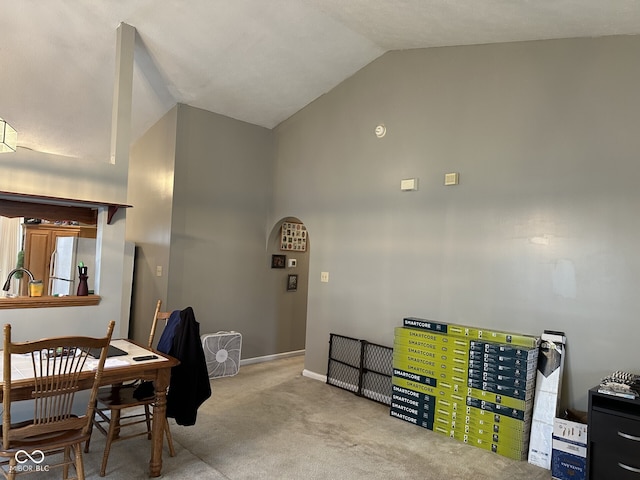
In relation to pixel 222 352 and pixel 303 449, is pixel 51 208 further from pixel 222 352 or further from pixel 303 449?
pixel 303 449

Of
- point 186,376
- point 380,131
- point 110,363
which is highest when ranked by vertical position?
point 380,131

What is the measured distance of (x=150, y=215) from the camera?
5.40 meters

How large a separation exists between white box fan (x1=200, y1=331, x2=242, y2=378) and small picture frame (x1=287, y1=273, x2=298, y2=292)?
46.9 inches

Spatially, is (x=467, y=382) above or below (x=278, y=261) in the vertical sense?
below

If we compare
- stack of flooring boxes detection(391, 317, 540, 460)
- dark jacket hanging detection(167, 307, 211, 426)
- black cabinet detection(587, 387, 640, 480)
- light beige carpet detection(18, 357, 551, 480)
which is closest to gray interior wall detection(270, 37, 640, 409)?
stack of flooring boxes detection(391, 317, 540, 460)

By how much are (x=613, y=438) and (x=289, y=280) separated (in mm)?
4134

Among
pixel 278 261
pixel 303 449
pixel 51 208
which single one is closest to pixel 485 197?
pixel 303 449

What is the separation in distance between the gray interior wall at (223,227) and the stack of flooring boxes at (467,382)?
226 cm

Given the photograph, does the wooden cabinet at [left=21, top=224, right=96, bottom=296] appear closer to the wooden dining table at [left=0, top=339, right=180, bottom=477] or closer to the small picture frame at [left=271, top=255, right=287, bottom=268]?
the small picture frame at [left=271, top=255, right=287, bottom=268]

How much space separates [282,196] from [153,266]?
5.96 ft

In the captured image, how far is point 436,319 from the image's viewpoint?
160 inches

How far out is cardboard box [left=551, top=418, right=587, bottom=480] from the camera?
2.83m

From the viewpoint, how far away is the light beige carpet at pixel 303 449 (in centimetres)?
286

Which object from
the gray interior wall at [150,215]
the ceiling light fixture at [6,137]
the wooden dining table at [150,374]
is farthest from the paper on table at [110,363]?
the gray interior wall at [150,215]
